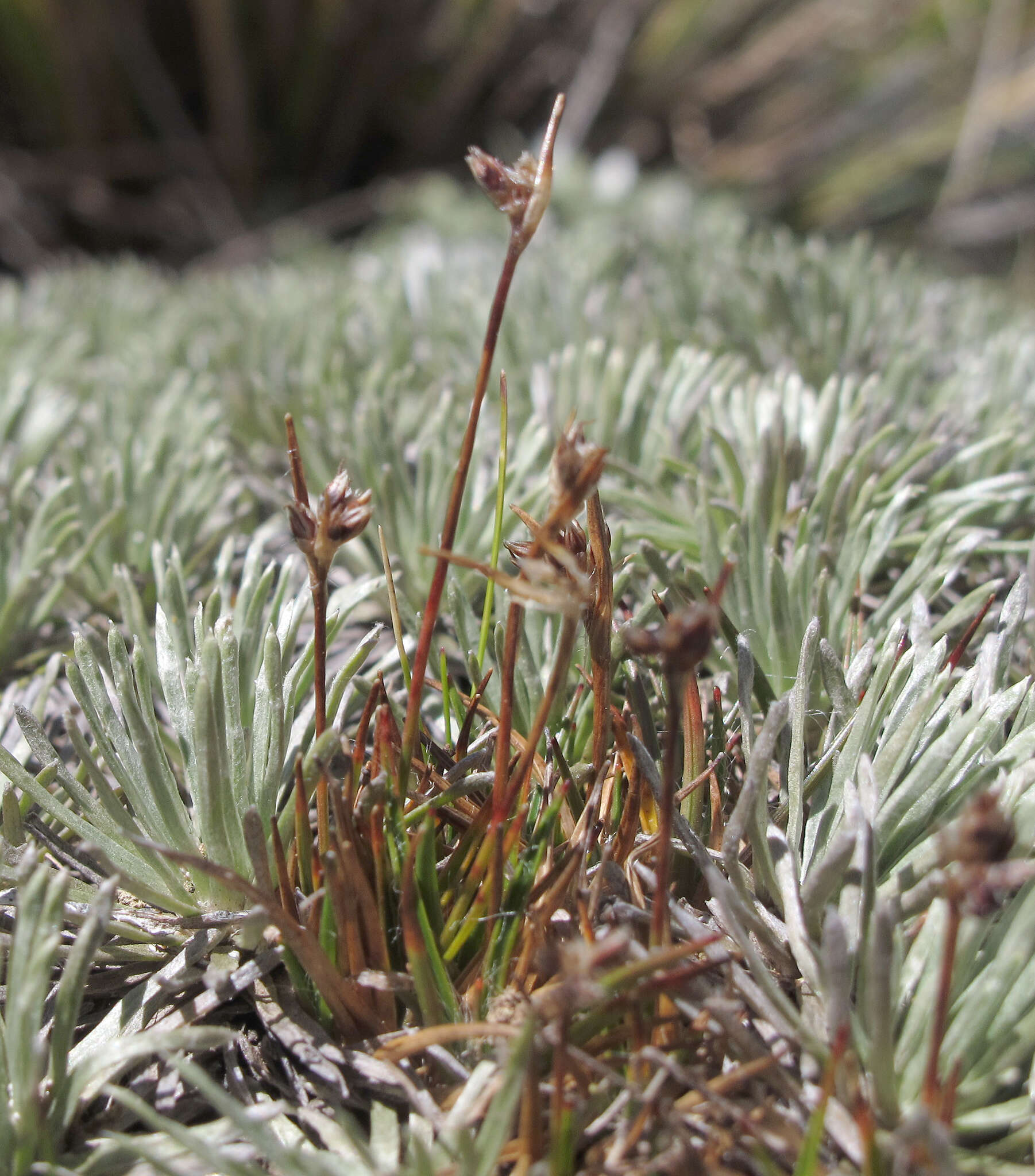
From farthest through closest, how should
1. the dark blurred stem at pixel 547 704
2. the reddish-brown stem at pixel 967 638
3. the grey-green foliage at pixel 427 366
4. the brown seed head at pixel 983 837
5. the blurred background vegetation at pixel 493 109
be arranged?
the blurred background vegetation at pixel 493 109 → the grey-green foliage at pixel 427 366 → the reddish-brown stem at pixel 967 638 → the dark blurred stem at pixel 547 704 → the brown seed head at pixel 983 837

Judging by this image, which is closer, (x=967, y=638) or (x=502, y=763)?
(x=502, y=763)

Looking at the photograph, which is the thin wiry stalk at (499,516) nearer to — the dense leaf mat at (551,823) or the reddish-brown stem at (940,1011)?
the dense leaf mat at (551,823)

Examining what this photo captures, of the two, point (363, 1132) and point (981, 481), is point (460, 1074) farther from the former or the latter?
point (981, 481)

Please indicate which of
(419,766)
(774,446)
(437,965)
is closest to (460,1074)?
(437,965)

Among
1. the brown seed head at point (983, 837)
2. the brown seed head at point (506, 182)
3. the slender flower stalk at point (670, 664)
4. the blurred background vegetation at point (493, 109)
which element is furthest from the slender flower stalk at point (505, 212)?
the blurred background vegetation at point (493, 109)

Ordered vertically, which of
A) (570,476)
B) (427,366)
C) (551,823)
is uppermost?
(427,366)

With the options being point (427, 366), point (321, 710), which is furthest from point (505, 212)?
point (427, 366)

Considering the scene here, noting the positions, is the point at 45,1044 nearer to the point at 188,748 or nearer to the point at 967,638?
the point at 188,748
